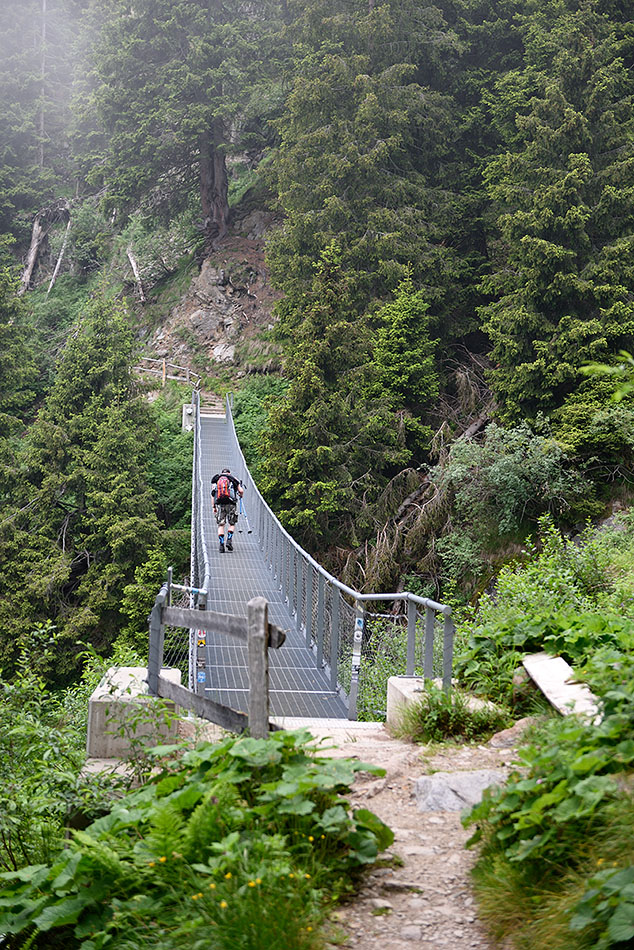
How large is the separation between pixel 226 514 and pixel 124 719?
9769mm

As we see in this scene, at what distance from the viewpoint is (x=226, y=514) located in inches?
549

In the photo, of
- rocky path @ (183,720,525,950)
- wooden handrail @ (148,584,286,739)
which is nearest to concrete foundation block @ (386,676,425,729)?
rocky path @ (183,720,525,950)

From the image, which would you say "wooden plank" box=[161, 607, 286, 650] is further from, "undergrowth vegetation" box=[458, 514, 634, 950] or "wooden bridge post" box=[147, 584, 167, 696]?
"undergrowth vegetation" box=[458, 514, 634, 950]

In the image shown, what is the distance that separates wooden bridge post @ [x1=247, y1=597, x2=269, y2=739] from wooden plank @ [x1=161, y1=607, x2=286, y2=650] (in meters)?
0.05

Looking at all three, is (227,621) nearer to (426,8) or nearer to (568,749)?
(568,749)

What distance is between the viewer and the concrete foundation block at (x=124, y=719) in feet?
12.7

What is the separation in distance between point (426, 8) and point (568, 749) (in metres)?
25.3

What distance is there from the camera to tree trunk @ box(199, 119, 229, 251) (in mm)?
32031

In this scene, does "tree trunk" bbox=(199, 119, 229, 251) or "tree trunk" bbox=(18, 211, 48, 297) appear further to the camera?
"tree trunk" bbox=(18, 211, 48, 297)

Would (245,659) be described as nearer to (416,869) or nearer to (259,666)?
(259,666)

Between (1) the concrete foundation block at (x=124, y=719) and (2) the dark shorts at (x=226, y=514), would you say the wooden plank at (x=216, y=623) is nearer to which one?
(1) the concrete foundation block at (x=124, y=719)

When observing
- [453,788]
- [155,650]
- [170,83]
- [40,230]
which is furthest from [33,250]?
[453,788]

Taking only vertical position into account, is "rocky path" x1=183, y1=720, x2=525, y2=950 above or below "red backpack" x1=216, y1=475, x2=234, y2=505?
below

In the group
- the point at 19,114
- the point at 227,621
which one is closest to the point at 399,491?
the point at 227,621
